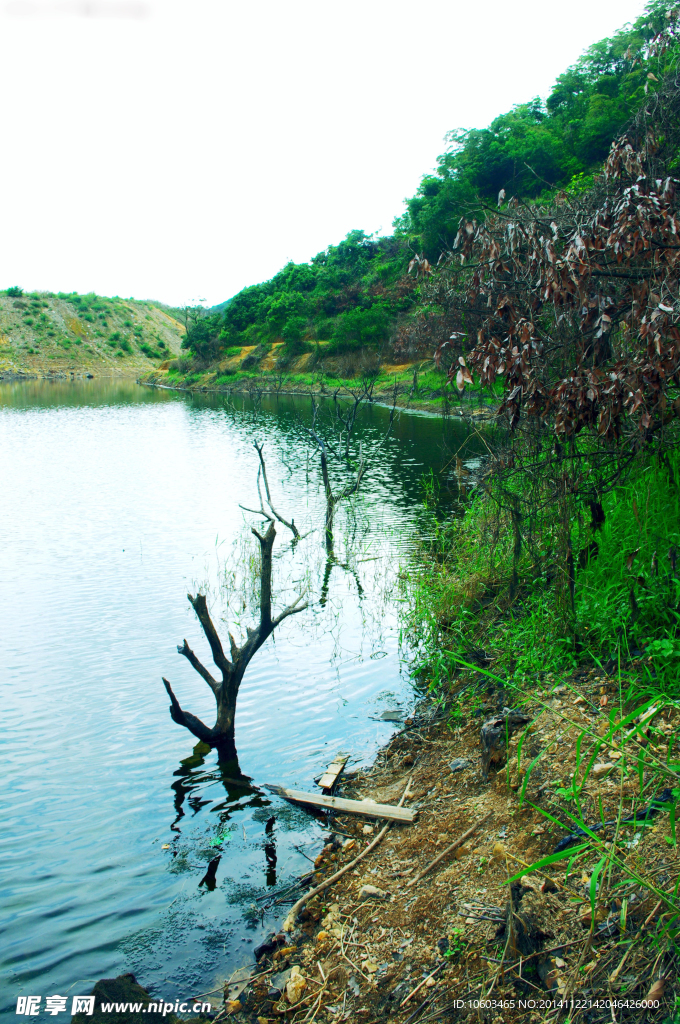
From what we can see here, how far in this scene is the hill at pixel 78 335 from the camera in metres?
100

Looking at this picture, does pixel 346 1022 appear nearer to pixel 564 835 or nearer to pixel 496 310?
pixel 564 835

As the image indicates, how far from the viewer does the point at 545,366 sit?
546 centimetres

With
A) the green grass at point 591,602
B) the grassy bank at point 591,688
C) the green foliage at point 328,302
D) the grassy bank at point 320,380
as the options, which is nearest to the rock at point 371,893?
the grassy bank at point 591,688

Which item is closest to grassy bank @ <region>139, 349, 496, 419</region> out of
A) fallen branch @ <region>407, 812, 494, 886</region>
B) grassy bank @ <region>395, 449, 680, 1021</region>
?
grassy bank @ <region>395, 449, 680, 1021</region>

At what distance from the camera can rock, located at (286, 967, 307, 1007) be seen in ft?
11.8

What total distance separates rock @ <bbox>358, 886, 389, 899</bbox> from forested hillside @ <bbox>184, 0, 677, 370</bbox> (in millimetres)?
36420

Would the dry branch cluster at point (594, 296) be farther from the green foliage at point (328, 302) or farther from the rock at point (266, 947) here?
the green foliage at point (328, 302)

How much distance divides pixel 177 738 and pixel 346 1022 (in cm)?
454

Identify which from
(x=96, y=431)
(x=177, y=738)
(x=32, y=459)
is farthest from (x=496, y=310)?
(x=96, y=431)

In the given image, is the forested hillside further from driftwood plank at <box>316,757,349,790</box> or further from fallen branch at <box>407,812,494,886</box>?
fallen branch at <box>407,812,494,886</box>

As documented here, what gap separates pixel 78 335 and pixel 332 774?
120168 millimetres

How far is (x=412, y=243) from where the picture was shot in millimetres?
43219

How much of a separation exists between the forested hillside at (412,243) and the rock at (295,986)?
3699 cm

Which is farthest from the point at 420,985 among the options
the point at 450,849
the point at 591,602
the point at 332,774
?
the point at 591,602
